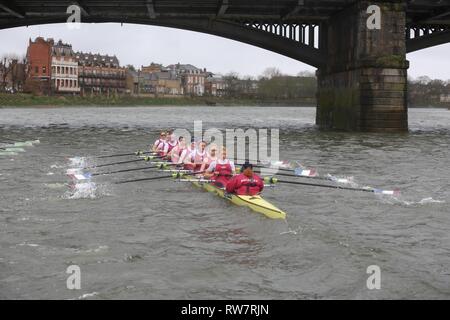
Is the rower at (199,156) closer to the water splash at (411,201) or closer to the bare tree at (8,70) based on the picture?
the water splash at (411,201)

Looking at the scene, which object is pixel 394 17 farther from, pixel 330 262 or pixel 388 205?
pixel 330 262

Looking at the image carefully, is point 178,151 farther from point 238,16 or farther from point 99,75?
point 99,75

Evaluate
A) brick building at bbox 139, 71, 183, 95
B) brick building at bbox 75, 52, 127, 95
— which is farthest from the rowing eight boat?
brick building at bbox 139, 71, 183, 95

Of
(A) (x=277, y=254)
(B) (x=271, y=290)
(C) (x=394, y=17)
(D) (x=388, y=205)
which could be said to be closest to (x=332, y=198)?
(D) (x=388, y=205)

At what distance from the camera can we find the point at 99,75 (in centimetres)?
16062

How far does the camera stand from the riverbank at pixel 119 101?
4077 inches

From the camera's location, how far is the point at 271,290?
8711 millimetres

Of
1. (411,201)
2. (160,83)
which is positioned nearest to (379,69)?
(411,201)

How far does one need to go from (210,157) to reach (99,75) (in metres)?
149

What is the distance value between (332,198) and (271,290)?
7817mm

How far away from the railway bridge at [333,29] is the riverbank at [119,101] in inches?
2548

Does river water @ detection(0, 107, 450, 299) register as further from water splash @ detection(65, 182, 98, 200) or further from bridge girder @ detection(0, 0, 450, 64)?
bridge girder @ detection(0, 0, 450, 64)

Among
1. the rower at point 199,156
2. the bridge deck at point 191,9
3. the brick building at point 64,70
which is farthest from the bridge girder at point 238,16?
the brick building at point 64,70

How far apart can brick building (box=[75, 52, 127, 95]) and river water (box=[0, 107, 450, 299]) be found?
14024 centimetres
